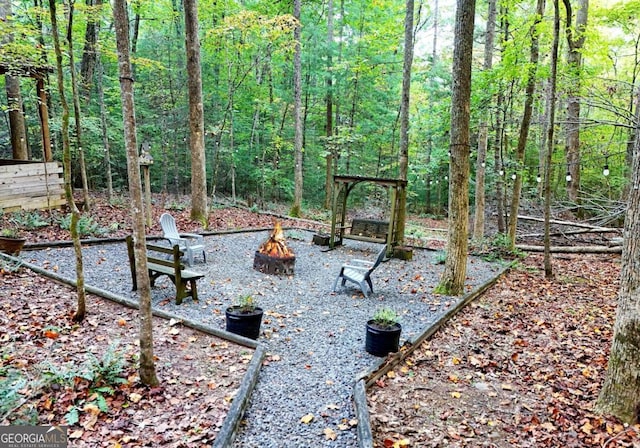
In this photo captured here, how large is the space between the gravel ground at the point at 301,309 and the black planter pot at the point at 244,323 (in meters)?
0.20

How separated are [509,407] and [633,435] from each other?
876 millimetres

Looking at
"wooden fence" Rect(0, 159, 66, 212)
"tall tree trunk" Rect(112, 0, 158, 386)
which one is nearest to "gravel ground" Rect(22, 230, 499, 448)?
"tall tree trunk" Rect(112, 0, 158, 386)

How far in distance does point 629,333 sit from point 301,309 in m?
3.90

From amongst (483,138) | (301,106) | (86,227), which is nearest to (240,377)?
(86,227)

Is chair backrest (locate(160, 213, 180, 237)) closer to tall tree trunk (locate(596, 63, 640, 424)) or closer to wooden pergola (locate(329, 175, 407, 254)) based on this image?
wooden pergola (locate(329, 175, 407, 254))

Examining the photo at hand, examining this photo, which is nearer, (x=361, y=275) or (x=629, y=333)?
(x=629, y=333)

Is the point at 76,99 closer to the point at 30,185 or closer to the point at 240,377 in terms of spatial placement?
the point at 30,185

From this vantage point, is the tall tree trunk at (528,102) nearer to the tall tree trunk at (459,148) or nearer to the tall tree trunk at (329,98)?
the tall tree trunk at (459,148)

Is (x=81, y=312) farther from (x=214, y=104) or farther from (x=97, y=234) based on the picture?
(x=214, y=104)

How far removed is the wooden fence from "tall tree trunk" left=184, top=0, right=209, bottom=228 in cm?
344

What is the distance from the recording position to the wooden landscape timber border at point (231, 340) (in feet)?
9.21

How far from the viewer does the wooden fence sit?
8914 mm

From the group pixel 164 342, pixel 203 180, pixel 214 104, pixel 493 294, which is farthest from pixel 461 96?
pixel 214 104

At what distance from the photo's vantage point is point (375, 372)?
3867 mm
